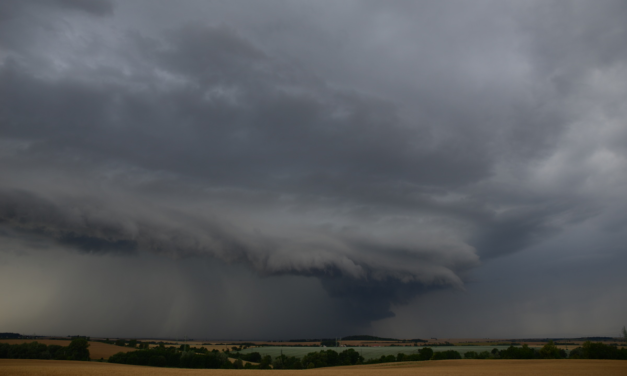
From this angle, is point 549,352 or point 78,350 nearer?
point 78,350

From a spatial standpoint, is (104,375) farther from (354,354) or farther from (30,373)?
(354,354)

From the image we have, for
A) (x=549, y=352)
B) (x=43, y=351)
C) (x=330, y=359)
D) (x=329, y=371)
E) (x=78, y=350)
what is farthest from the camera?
(x=330, y=359)

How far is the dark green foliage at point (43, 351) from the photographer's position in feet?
323

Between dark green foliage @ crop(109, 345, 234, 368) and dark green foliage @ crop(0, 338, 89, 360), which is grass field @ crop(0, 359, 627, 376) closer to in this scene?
dark green foliage @ crop(0, 338, 89, 360)

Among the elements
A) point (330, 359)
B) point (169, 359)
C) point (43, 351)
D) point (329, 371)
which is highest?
point (329, 371)

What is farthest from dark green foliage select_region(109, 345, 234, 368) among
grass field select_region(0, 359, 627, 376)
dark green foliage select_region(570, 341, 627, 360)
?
dark green foliage select_region(570, 341, 627, 360)

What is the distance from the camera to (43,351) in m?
102

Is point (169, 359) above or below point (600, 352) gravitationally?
below

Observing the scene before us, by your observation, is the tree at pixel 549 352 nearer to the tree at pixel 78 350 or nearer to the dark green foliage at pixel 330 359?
the dark green foliage at pixel 330 359

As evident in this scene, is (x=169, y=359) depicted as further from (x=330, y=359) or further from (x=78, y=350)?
(x=330, y=359)

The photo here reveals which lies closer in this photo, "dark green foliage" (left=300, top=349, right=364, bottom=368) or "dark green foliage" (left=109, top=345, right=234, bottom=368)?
"dark green foliage" (left=109, top=345, right=234, bottom=368)

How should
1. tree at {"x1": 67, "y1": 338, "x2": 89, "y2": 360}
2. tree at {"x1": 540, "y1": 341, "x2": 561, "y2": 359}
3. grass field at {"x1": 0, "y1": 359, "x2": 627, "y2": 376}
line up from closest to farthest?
grass field at {"x1": 0, "y1": 359, "x2": 627, "y2": 376} < tree at {"x1": 67, "y1": 338, "x2": 89, "y2": 360} < tree at {"x1": 540, "y1": 341, "x2": 561, "y2": 359}

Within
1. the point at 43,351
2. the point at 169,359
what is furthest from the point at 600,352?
the point at 43,351

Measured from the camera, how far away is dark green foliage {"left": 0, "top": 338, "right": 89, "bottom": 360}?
98562 mm
